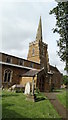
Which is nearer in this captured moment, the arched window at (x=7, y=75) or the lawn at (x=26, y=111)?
the lawn at (x=26, y=111)

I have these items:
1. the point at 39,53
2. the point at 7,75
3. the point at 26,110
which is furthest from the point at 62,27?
the point at 39,53

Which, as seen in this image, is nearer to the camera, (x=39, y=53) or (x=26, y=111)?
(x=26, y=111)

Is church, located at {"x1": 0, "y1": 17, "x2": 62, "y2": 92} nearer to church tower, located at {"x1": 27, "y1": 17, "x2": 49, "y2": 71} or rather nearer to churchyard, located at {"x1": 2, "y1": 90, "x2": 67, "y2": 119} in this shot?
church tower, located at {"x1": 27, "y1": 17, "x2": 49, "y2": 71}

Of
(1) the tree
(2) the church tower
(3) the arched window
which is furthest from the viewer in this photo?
(2) the church tower

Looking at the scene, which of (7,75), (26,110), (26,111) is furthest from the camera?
(7,75)

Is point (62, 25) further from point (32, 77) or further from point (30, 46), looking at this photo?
point (30, 46)

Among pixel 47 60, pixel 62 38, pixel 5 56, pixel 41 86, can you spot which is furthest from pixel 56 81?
pixel 62 38

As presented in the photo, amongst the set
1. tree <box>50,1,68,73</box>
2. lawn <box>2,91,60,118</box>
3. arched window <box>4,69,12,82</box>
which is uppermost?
tree <box>50,1,68,73</box>

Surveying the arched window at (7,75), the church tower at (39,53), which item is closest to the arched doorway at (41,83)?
the arched window at (7,75)

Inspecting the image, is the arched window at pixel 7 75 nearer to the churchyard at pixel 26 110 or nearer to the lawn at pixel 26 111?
the churchyard at pixel 26 110

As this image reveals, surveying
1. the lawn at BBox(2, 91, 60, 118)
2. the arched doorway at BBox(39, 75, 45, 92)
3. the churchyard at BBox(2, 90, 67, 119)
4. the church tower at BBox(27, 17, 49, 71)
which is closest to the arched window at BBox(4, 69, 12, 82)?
the arched doorway at BBox(39, 75, 45, 92)

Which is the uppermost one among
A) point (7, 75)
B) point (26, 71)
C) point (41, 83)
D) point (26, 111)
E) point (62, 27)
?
point (62, 27)

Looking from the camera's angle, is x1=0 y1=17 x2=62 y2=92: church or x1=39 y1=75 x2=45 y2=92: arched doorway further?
x1=39 y1=75 x2=45 y2=92: arched doorway

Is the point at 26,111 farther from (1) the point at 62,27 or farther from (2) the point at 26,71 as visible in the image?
(2) the point at 26,71
